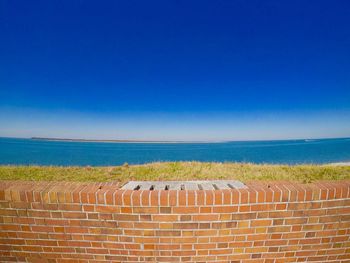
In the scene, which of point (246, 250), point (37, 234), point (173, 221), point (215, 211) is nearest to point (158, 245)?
point (173, 221)

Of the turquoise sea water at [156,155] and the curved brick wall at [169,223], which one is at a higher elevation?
the curved brick wall at [169,223]

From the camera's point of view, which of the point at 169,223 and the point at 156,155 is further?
the point at 156,155

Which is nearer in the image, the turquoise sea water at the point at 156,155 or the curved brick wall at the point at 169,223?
the curved brick wall at the point at 169,223

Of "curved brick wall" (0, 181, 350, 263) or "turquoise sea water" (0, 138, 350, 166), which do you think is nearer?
"curved brick wall" (0, 181, 350, 263)

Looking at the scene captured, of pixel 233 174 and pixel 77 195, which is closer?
pixel 77 195

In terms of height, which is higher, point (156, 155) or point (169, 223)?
point (169, 223)

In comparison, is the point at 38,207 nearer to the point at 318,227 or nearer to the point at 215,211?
the point at 215,211

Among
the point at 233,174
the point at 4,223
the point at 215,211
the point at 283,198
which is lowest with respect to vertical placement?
the point at 233,174

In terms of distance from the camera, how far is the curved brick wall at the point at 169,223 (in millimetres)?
1889

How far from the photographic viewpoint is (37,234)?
2.00m

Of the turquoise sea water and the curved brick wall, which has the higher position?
the curved brick wall

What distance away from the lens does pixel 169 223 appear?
6.25ft

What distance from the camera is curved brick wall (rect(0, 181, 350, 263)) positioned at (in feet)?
6.20

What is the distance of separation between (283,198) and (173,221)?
1.28 m
